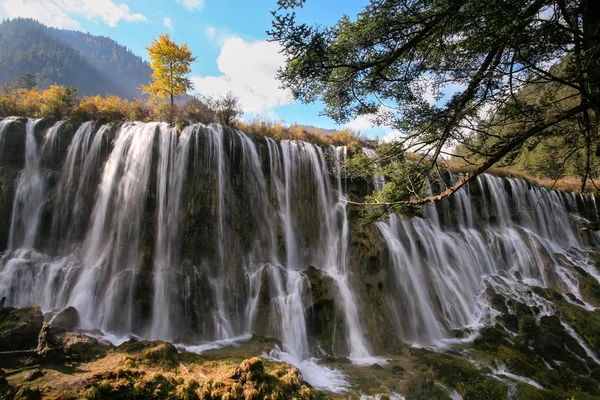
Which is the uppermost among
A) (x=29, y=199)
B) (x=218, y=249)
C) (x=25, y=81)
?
(x=25, y=81)

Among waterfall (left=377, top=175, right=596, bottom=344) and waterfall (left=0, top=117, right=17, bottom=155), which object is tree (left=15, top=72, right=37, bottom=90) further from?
waterfall (left=377, top=175, right=596, bottom=344)

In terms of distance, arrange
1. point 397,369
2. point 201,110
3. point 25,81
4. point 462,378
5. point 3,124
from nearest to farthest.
Answer: 1. point 462,378
2. point 397,369
3. point 3,124
4. point 201,110
5. point 25,81

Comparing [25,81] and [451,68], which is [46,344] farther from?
[25,81]

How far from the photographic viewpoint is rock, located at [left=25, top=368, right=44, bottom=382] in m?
4.16

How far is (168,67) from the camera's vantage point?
1906 centimetres

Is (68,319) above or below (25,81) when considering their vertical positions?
below

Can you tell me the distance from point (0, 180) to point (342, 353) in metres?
14.1

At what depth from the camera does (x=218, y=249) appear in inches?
431

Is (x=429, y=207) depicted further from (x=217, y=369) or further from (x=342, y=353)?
(x=217, y=369)

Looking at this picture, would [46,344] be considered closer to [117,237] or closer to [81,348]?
[81,348]

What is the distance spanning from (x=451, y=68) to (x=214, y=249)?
9470 mm

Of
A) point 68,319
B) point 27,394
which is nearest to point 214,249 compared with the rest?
point 68,319

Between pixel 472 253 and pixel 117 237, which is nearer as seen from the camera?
pixel 117 237

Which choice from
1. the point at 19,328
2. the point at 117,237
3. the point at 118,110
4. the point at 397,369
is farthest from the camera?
the point at 118,110
